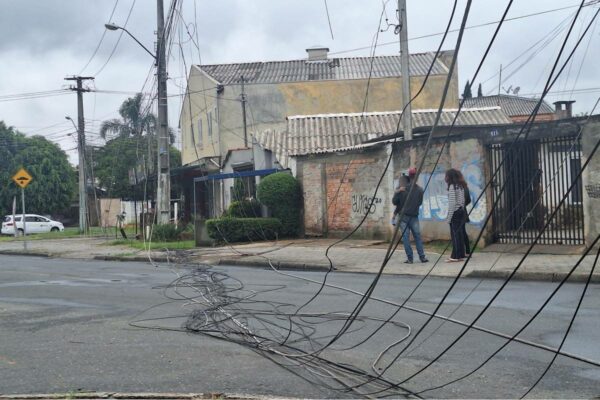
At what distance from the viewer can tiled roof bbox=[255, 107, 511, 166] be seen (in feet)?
79.2

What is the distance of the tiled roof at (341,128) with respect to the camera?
24125 millimetres

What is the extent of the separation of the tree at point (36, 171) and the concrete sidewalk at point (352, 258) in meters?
32.0

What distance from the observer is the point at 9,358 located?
615 cm

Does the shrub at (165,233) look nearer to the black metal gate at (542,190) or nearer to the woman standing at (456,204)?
the black metal gate at (542,190)

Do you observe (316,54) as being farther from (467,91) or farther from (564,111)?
(467,91)

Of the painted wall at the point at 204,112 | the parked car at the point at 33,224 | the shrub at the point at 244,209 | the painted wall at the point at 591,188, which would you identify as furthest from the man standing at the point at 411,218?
the parked car at the point at 33,224

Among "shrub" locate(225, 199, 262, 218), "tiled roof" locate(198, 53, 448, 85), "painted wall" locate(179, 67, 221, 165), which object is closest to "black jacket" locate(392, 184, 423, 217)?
"shrub" locate(225, 199, 262, 218)

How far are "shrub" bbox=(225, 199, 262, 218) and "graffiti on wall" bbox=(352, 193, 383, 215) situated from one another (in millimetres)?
4578

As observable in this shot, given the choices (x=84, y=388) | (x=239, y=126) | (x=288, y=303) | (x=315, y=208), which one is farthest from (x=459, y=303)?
(x=239, y=126)

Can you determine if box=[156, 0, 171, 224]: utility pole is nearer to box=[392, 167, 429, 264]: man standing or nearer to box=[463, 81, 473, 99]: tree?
box=[392, 167, 429, 264]: man standing

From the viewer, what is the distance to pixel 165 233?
22.0m

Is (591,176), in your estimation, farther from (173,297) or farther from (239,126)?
(239,126)

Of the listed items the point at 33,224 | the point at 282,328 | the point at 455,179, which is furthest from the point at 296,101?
the point at 282,328

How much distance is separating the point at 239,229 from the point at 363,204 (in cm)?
371
